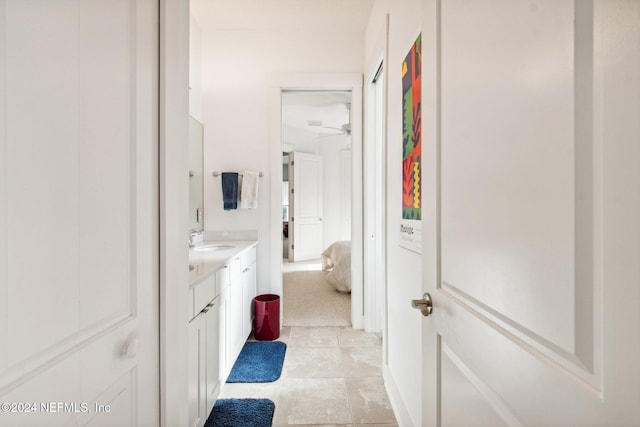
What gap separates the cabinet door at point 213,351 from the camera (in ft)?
5.34

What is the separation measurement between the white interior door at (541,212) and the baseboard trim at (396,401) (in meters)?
0.90

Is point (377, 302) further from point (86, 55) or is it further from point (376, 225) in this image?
point (86, 55)

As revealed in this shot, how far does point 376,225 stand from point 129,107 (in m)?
2.38

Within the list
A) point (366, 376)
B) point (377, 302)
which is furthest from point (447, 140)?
point (377, 302)

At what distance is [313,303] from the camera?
3.70 m

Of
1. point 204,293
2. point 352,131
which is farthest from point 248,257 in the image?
point 352,131

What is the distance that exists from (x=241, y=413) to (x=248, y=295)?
1023 millimetres

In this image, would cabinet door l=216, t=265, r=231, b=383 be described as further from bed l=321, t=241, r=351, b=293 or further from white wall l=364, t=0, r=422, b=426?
bed l=321, t=241, r=351, b=293

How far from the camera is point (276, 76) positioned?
295 cm

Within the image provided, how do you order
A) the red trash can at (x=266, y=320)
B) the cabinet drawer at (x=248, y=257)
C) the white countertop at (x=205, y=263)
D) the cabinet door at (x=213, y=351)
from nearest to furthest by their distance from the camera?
the white countertop at (x=205, y=263) → the cabinet door at (x=213, y=351) → the cabinet drawer at (x=248, y=257) → the red trash can at (x=266, y=320)

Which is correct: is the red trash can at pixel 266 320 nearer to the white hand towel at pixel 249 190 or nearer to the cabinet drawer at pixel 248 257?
the cabinet drawer at pixel 248 257

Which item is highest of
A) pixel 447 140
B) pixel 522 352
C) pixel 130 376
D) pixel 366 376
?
pixel 447 140

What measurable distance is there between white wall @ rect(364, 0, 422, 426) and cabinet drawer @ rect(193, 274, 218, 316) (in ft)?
3.43

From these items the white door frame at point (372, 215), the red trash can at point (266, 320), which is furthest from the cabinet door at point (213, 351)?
the white door frame at point (372, 215)
